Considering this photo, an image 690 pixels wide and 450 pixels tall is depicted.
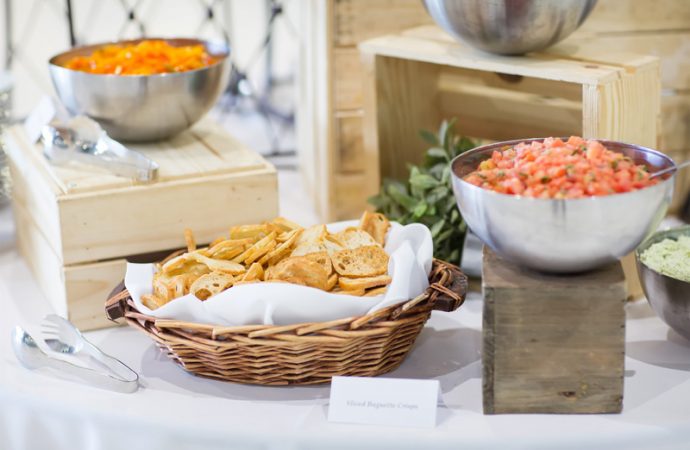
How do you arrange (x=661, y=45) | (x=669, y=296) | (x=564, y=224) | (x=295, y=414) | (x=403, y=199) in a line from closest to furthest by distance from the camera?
(x=564, y=224) < (x=295, y=414) < (x=669, y=296) < (x=403, y=199) < (x=661, y=45)

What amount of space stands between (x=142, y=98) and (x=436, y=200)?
471 millimetres

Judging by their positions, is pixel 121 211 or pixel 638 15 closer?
pixel 121 211

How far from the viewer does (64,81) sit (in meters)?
1.42

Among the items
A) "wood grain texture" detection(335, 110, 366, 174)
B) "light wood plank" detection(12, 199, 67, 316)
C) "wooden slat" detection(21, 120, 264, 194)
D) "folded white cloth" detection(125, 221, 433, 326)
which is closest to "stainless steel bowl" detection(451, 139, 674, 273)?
"folded white cloth" detection(125, 221, 433, 326)

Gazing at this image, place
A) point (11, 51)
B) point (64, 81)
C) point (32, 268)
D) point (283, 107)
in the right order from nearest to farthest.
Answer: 1. point (64, 81)
2. point (32, 268)
3. point (11, 51)
4. point (283, 107)

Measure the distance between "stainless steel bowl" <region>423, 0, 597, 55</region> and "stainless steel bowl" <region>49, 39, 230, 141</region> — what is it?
14.4 inches

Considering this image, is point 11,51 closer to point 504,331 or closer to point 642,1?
point 642,1

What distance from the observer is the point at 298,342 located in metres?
1.04

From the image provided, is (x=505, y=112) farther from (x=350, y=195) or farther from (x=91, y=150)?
(x=91, y=150)

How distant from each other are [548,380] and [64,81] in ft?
2.79

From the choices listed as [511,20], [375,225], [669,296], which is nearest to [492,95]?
[511,20]

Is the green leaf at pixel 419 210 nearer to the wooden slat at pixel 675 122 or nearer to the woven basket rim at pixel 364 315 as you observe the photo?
the woven basket rim at pixel 364 315

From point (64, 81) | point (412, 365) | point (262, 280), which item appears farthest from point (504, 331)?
point (64, 81)

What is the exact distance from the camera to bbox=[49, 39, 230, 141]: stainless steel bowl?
139cm
